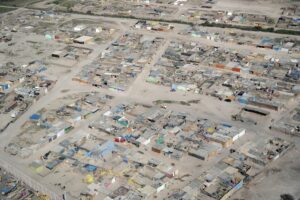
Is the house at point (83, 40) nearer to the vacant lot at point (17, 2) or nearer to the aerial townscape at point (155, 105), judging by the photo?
the aerial townscape at point (155, 105)

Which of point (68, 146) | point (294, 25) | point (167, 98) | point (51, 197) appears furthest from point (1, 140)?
point (294, 25)

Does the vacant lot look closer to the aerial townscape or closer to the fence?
the aerial townscape

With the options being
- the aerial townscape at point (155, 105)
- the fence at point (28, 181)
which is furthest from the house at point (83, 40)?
the fence at point (28, 181)

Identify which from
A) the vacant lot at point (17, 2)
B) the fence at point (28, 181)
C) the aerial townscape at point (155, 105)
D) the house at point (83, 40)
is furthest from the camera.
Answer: the vacant lot at point (17, 2)

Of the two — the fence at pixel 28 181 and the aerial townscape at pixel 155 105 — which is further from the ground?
the aerial townscape at pixel 155 105

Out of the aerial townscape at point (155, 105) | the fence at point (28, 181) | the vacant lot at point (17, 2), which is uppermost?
the vacant lot at point (17, 2)

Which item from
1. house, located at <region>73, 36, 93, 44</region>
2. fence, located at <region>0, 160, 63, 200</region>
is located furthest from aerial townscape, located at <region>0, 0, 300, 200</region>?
house, located at <region>73, 36, 93, 44</region>

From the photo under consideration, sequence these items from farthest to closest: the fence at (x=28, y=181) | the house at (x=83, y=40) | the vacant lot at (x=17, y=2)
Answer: the vacant lot at (x=17, y=2), the house at (x=83, y=40), the fence at (x=28, y=181)

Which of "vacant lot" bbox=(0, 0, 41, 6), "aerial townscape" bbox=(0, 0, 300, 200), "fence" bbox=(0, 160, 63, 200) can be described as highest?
"vacant lot" bbox=(0, 0, 41, 6)

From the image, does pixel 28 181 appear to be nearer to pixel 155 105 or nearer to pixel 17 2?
pixel 155 105
